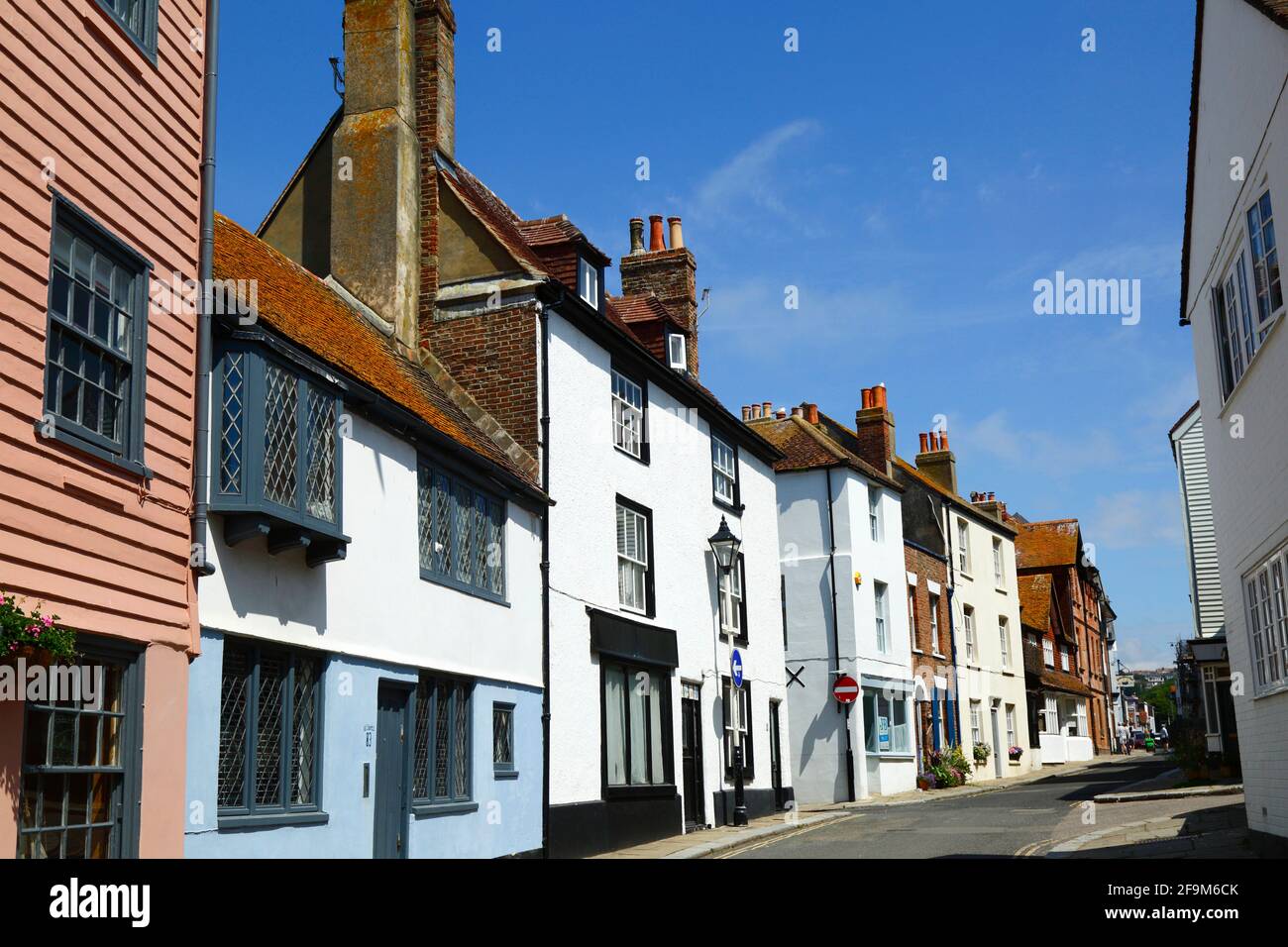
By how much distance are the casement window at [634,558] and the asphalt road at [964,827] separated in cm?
434

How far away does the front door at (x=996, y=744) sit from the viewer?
4084 cm

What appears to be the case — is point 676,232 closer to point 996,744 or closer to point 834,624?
point 834,624

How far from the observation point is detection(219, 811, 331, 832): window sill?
32.9ft

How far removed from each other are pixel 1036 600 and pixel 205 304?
5034 centimetres

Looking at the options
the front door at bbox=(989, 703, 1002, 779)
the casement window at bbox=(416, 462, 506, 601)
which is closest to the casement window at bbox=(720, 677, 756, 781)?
the casement window at bbox=(416, 462, 506, 601)

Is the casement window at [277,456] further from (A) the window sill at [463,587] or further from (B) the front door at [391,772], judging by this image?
(A) the window sill at [463,587]

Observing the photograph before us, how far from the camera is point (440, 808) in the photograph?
45.6 ft

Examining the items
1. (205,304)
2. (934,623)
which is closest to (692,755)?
(205,304)

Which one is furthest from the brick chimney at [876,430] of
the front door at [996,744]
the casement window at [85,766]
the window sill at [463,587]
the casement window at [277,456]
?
the casement window at [85,766]

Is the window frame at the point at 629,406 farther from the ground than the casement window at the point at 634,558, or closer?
farther from the ground

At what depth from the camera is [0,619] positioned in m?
6.86
